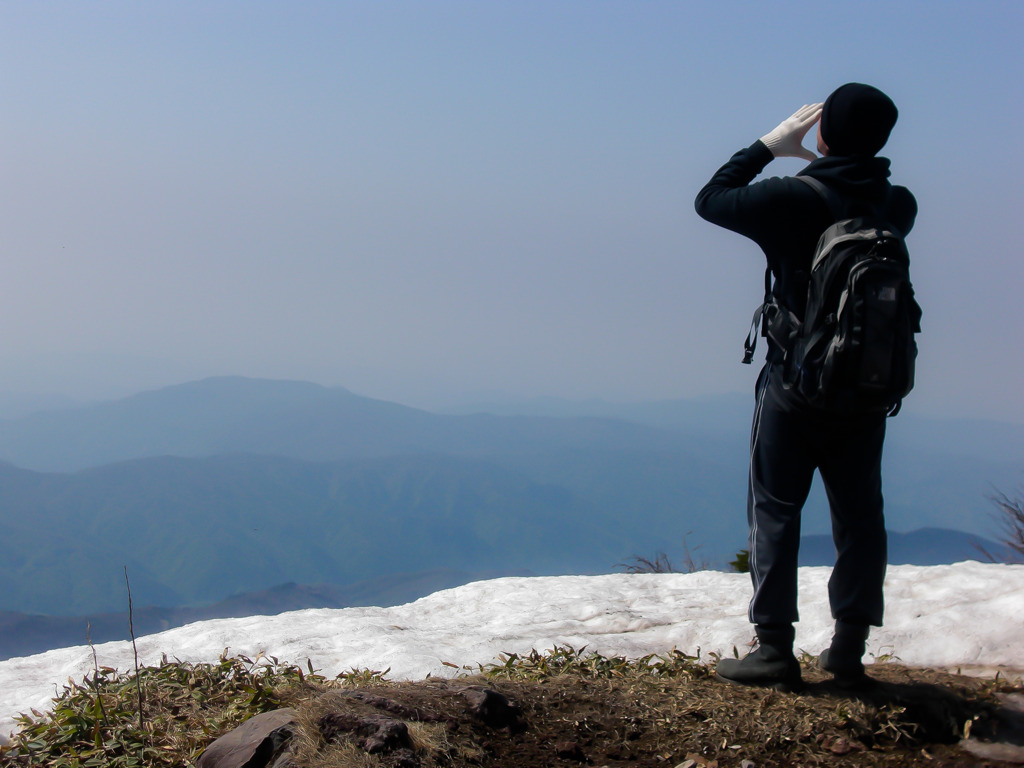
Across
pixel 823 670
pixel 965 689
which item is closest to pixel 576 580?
pixel 823 670

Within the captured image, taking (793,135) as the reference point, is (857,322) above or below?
below

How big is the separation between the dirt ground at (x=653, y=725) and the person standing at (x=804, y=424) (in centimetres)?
27

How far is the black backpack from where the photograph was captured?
335cm

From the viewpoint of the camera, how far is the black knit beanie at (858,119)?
3619 mm

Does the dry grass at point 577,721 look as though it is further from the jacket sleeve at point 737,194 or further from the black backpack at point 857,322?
the jacket sleeve at point 737,194

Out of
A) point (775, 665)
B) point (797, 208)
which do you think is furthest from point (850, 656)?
point (797, 208)

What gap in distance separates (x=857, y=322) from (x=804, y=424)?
553 mm

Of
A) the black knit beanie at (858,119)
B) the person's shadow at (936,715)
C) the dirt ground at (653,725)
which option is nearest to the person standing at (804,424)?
the black knit beanie at (858,119)

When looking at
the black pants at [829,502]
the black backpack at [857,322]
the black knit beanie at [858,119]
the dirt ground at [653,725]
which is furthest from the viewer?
the black pants at [829,502]

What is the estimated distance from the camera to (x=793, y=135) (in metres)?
3.89

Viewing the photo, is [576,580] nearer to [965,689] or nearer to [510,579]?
[510,579]

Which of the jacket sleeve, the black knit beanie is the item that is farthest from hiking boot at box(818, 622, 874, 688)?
the black knit beanie

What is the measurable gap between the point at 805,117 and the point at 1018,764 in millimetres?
2636

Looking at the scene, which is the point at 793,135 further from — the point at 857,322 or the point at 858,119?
the point at 857,322
